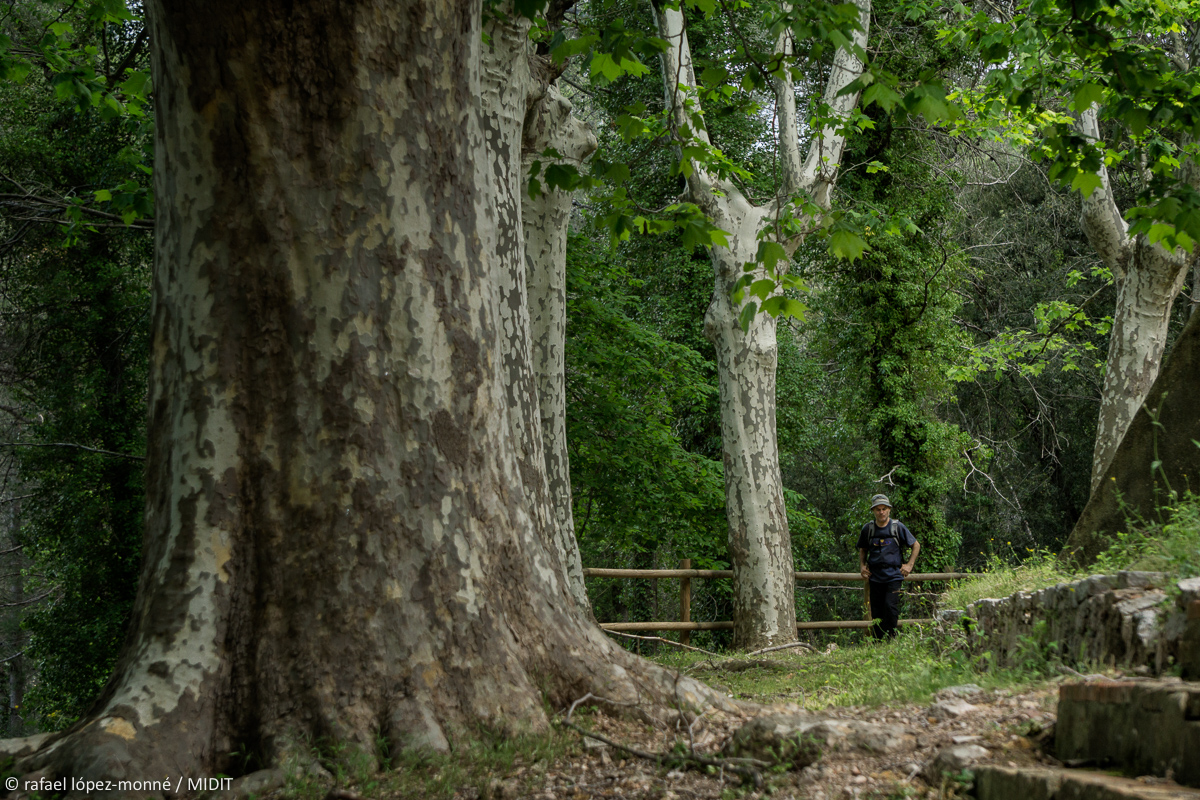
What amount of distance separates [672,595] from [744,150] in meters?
11.6

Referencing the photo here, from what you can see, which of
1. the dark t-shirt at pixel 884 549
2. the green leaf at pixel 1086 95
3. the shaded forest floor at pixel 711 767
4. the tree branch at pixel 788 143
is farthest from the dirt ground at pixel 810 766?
the tree branch at pixel 788 143

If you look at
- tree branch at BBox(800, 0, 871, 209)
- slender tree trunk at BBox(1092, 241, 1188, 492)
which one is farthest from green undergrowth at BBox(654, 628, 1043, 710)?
tree branch at BBox(800, 0, 871, 209)

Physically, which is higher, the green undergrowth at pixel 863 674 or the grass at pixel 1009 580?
the grass at pixel 1009 580

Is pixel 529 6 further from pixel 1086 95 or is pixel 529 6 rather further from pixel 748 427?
pixel 748 427

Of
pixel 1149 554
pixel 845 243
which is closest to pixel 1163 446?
pixel 1149 554

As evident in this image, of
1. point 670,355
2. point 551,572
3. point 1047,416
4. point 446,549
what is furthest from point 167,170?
point 1047,416

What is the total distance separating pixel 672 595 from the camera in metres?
22.9

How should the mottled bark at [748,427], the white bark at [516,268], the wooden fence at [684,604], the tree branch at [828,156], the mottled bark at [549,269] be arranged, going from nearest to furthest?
1. the white bark at [516,268]
2. the mottled bark at [549,269]
3. the wooden fence at [684,604]
4. the mottled bark at [748,427]
5. the tree branch at [828,156]

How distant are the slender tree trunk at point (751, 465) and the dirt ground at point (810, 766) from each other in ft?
23.5

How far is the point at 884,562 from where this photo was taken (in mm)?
9711

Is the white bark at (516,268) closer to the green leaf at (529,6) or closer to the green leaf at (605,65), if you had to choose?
the green leaf at (605,65)

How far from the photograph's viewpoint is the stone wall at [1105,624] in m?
3.13

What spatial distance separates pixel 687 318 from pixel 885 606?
8.95 m

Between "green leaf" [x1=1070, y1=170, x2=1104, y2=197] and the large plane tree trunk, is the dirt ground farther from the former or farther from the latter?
"green leaf" [x1=1070, y1=170, x2=1104, y2=197]
